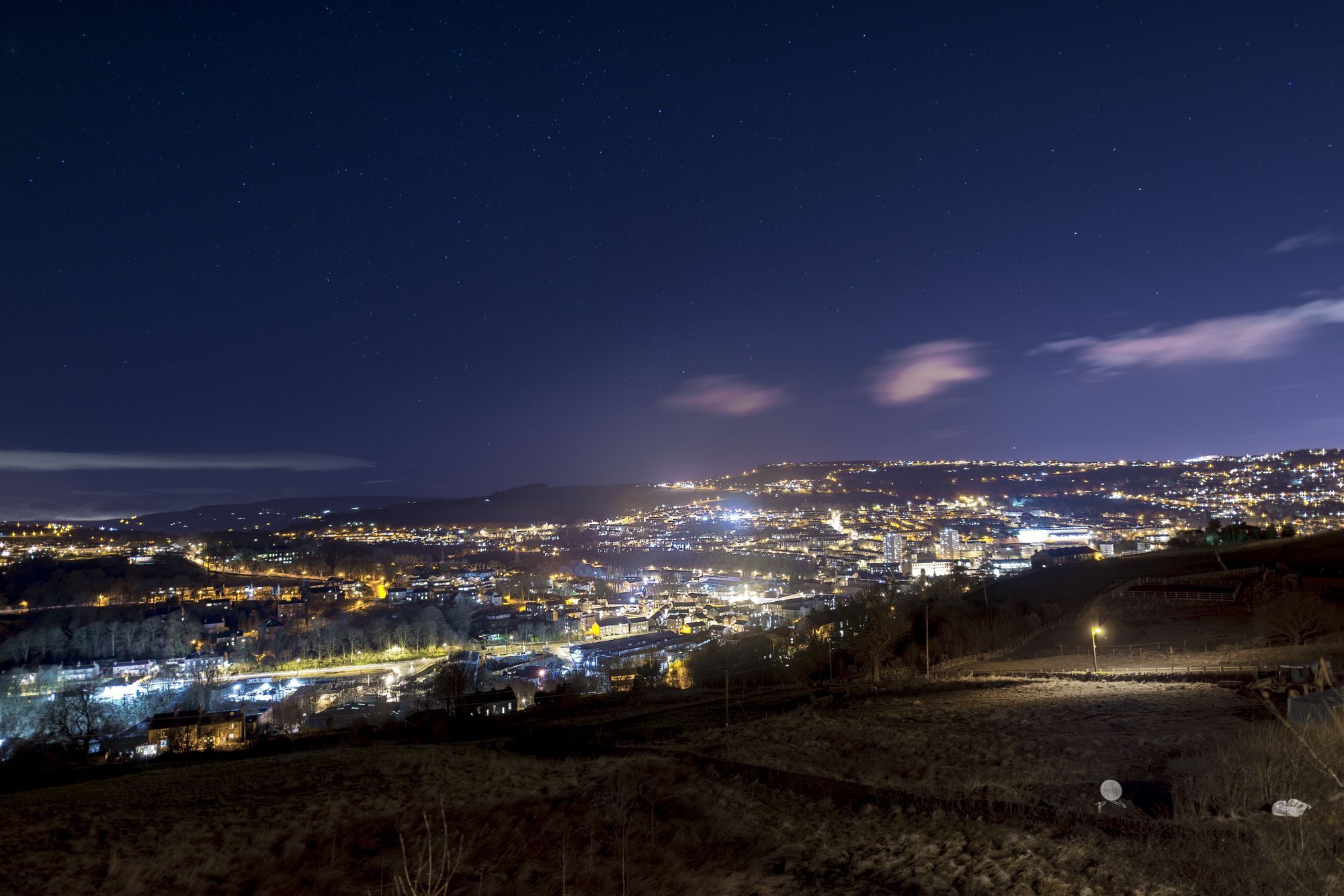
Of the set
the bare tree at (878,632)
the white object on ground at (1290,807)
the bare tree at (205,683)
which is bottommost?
the bare tree at (205,683)

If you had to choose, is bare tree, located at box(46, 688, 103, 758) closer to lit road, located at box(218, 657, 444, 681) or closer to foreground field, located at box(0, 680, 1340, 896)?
lit road, located at box(218, 657, 444, 681)

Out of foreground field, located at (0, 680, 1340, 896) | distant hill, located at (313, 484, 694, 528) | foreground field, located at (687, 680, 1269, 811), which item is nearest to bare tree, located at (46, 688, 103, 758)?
foreground field, located at (0, 680, 1340, 896)

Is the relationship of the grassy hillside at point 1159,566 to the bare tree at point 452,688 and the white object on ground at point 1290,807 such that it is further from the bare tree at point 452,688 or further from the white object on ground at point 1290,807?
the white object on ground at point 1290,807

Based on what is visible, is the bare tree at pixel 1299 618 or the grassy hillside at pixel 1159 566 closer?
the bare tree at pixel 1299 618

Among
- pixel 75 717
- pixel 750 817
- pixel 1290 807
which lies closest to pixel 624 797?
pixel 750 817

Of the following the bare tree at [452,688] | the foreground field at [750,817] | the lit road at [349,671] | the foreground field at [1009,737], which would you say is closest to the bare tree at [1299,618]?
the foreground field at [1009,737]

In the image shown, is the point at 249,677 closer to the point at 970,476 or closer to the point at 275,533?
the point at 275,533

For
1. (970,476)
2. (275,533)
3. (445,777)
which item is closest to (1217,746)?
(445,777)
